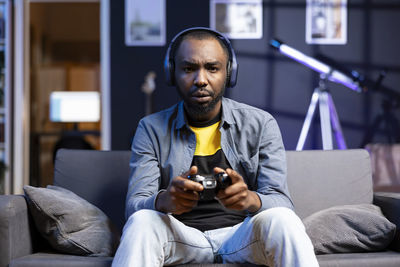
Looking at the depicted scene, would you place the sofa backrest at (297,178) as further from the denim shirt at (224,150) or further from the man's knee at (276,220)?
the man's knee at (276,220)

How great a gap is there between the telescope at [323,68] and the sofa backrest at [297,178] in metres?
2.80

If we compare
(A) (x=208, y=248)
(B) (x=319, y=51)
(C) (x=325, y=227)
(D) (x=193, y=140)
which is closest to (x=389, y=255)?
(C) (x=325, y=227)

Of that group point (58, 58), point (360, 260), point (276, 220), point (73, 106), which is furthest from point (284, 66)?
point (58, 58)

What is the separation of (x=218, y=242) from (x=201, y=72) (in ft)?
2.04

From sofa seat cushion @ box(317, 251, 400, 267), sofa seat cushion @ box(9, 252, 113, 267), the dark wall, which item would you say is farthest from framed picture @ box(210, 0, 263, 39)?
sofa seat cushion @ box(9, 252, 113, 267)

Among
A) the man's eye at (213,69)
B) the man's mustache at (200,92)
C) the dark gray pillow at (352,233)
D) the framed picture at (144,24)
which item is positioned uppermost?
the framed picture at (144,24)

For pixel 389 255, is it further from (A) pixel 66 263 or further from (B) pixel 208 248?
(A) pixel 66 263

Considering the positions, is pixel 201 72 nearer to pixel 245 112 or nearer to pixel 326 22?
pixel 245 112

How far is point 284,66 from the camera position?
5.08m

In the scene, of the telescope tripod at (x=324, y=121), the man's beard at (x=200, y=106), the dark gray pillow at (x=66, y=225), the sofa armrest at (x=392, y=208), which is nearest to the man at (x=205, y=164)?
the man's beard at (x=200, y=106)

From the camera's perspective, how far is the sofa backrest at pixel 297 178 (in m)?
2.09

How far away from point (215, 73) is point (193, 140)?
27 cm

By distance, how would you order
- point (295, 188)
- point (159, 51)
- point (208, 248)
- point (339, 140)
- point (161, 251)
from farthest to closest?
point (159, 51) < point (339, 140) < point (295, 188) < point (208, 248) < point (161, 251)

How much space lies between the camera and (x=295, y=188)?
6.86 ft
